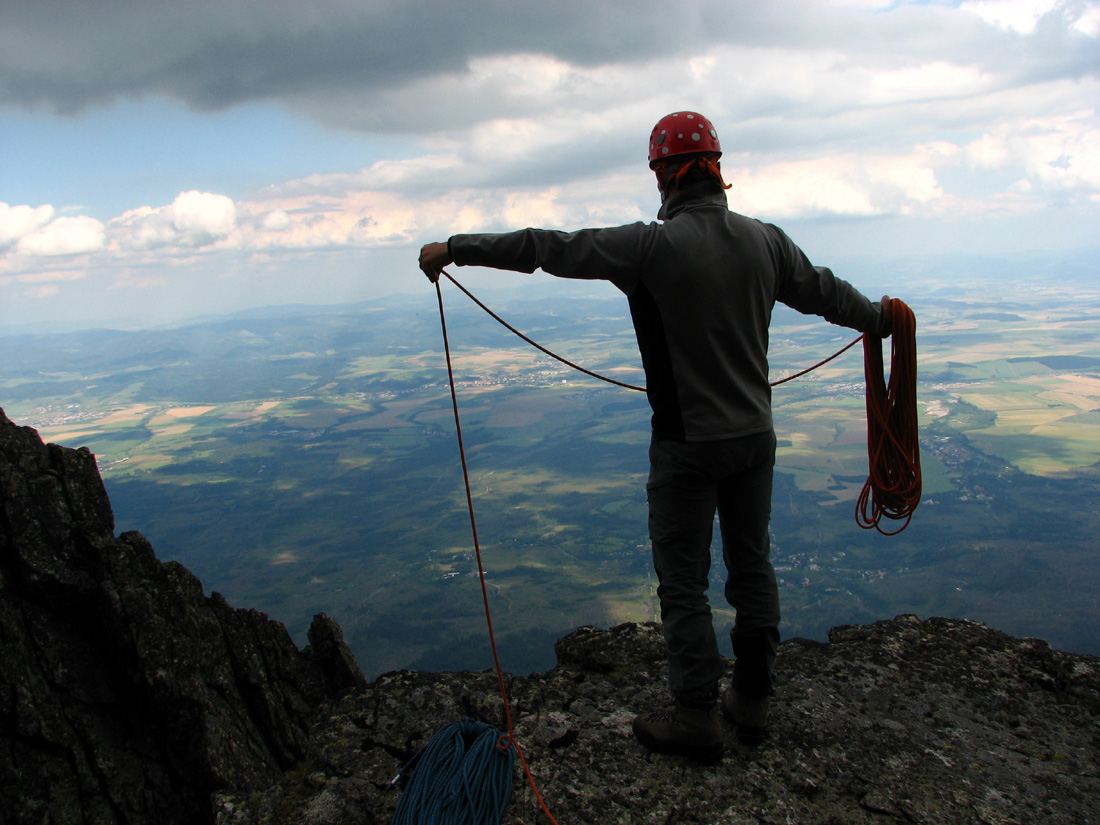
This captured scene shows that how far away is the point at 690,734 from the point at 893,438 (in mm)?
2475

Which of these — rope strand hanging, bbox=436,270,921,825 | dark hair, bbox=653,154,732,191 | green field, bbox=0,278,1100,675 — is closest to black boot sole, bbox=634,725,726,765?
rope strand hanging, bbox=436,270,921,825

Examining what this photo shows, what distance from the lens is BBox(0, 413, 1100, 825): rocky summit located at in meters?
2.96

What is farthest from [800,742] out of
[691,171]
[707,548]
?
[691,171]

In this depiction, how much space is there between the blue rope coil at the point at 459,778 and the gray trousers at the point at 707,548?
99cm

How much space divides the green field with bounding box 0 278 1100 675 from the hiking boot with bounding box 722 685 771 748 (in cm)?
4372

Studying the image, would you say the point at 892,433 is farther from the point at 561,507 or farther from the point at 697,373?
the point at 561,507

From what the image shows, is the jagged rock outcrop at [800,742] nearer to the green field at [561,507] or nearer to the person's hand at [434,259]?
the person's hand at [434,259]

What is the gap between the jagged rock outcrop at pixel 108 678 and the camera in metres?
3.08

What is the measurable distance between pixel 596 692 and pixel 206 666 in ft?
8.02

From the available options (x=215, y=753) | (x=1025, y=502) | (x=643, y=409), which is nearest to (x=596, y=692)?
(x=215, y=753)

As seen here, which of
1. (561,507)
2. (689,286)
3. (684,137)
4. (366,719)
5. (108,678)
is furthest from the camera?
(561,507)

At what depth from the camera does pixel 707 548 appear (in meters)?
3.19

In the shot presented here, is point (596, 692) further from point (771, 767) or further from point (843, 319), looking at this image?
point (843, 319)

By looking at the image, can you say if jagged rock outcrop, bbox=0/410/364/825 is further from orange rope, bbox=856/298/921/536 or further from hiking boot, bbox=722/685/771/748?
orange rope, bbox=856/298/921/536
